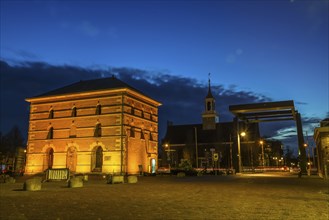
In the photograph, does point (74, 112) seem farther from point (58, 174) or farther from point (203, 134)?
point (203, 134)

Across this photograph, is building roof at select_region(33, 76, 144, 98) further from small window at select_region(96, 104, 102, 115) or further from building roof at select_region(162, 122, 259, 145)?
building roof at select_region(162, 122, 259, 145)

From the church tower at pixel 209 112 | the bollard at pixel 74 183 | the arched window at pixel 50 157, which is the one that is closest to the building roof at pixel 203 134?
the church tower at pixel 209 112

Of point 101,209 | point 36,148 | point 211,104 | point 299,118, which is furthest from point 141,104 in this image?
point 211,104

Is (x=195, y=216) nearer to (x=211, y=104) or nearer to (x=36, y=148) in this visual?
(x=36, y=148)

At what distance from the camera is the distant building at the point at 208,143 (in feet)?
279

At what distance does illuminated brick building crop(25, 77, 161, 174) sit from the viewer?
125 ft

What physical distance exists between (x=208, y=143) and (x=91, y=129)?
5792cm

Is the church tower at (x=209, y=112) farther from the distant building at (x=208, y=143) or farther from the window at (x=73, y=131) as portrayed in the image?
the window at (x=73, y=131)

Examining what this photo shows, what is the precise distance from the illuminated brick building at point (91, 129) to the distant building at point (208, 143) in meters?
43.9

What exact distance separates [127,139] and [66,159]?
881 cm

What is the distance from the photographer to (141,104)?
43.1 m

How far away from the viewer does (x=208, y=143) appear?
302ft

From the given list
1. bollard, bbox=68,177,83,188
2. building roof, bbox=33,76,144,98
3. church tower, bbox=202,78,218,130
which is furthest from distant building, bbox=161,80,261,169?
bollard, bbox=68,177,83,188

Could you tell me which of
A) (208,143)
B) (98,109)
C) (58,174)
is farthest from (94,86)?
(208,143)
